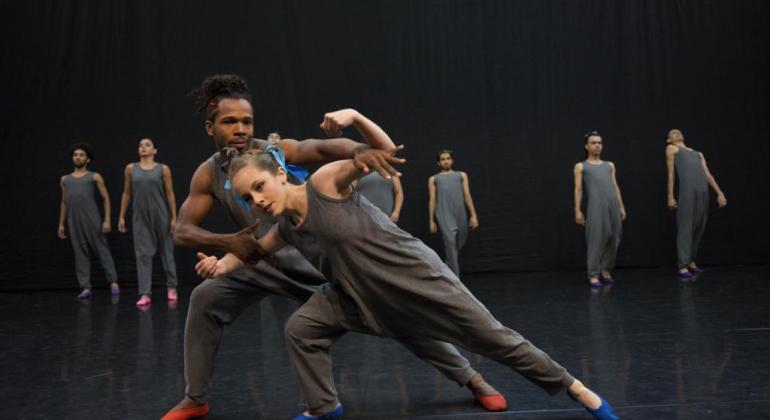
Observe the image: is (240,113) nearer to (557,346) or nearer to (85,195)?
(557,346)

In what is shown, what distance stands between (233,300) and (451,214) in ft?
16.4

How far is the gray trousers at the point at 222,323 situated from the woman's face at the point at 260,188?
0.50 meters

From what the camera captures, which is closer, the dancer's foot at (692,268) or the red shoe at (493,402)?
the red shoe at (493,402)

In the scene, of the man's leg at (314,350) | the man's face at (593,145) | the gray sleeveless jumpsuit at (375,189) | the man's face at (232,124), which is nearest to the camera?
the man's leg at (314,350)

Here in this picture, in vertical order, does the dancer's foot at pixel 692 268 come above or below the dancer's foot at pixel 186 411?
below

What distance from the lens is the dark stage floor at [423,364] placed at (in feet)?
9.97

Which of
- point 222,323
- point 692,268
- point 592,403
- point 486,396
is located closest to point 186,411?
point 222,323

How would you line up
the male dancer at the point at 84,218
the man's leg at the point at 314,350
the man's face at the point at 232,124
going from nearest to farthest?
the man's leg at the point at 314,350 → the man's face at the point at 232,124 → the male dancer at the point at 84,218

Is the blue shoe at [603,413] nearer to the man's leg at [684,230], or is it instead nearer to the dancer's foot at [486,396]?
the dancer's foot at [486,396]

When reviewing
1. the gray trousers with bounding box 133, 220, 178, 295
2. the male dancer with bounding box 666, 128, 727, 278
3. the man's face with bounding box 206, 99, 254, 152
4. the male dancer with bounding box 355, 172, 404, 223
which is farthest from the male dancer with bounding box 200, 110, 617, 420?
the male dancer with bounding box 666, 128, 727, 278

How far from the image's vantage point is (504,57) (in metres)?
8.55

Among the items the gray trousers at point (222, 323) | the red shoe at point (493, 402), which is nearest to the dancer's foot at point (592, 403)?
the red shoe at point (493, 402)

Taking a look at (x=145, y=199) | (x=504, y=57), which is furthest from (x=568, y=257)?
(x=145, y=199)

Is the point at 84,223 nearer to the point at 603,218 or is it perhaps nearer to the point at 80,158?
the point at 80,158
